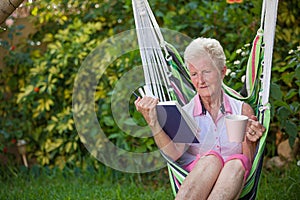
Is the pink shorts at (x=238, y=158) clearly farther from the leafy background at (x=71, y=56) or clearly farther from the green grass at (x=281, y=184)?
the leafy background at (x=71, y=56)

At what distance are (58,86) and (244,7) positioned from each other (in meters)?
1.42

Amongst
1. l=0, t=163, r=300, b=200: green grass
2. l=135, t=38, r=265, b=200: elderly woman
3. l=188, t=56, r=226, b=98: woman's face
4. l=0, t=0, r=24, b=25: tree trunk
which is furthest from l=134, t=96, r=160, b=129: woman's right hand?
l=0, t=163, r=300, b=200: green grass

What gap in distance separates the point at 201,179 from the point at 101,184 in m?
1.52

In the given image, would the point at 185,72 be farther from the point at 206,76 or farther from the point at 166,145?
the point at 166,145

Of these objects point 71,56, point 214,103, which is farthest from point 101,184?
point 214,103

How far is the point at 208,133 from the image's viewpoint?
2480 millimetres

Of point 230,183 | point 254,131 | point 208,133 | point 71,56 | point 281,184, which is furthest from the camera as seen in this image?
point 71,56

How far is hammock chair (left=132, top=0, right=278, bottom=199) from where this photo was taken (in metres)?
2.38

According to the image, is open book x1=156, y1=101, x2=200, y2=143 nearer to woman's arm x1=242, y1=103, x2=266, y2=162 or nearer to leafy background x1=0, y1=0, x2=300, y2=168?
woman's arm x1=242, y1=103, x2=266, y2=162

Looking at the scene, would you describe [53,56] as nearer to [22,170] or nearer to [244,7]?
[22,170]

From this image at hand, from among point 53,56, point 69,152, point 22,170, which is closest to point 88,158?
point 69,152

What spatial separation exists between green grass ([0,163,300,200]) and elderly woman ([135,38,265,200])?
0.78 meters

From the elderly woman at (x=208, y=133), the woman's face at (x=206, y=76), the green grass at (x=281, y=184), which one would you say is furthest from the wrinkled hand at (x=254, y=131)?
the green grass at (x=281, y=184)

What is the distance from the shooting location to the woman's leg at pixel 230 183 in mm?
2236
